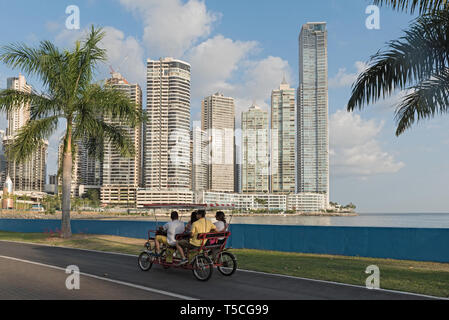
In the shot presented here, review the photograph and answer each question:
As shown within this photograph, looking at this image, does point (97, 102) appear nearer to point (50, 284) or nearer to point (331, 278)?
point (50, 284)

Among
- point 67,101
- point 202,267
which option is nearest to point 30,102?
point 67,101

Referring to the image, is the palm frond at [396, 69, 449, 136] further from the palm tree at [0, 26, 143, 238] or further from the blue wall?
the palm tree at [0, 26, 143, 238]

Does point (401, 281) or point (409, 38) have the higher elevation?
point (409, 38)

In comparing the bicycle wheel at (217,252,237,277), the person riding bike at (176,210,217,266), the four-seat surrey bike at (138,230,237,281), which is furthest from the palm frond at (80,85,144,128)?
the bicycle wheel at (217,252,237,277)

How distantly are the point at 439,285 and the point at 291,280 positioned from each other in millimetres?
3450

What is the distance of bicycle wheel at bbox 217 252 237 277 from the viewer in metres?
10.9

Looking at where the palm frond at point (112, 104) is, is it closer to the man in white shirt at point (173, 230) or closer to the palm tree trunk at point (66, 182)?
the palm tree trunk at point (66, 182)

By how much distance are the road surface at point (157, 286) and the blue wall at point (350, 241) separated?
8294 millimetres

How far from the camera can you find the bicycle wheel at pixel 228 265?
35.6 ft

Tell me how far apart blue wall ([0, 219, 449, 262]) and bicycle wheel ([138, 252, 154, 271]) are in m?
9.68

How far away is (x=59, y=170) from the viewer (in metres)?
24.8

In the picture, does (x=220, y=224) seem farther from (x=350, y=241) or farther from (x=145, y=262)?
(x=350, y=241)

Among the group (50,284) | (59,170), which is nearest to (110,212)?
(59,170)

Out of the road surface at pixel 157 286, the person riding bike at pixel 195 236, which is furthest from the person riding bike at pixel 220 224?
the road surface at pixel 157 286
